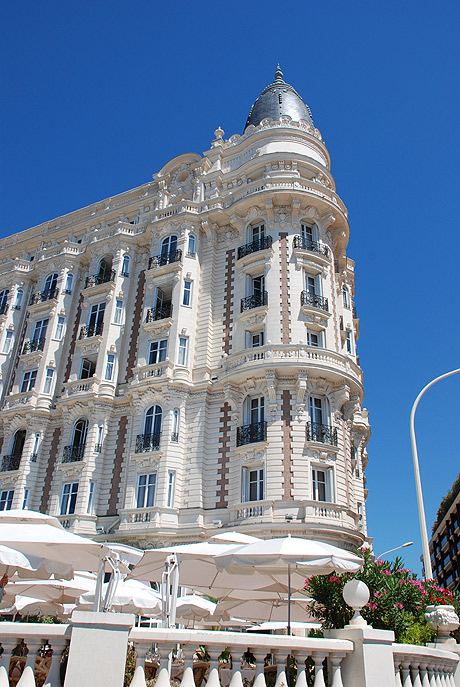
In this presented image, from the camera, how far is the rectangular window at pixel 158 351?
101ft

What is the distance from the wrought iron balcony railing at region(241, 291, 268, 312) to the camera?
29.5 metres

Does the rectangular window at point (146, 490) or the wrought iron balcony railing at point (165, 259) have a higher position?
the wrought iron balcony railing at point (165, 259)

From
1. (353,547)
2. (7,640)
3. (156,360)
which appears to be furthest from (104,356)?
(7,640)

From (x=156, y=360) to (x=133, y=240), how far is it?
982cm

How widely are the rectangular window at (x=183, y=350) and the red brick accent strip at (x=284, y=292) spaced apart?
5653 mm

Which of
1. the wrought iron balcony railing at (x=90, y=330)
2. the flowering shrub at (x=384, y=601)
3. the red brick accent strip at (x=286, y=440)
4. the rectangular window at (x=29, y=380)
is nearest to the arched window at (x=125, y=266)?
the wrought iron balcony railing at (x=90, y=330)

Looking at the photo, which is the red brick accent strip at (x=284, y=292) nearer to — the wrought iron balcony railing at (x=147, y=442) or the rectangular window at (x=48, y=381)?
the wrought iron balcony railing at (x=147, y=442)

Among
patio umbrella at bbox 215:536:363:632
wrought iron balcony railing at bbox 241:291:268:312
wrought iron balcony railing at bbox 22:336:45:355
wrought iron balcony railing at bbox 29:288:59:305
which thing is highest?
wrought iron balcony railing at bbox 29:288:59:305

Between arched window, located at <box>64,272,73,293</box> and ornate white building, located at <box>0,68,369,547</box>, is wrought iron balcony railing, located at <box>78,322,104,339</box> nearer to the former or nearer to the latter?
ornate white building, located at <box>0,68,369,547</box>

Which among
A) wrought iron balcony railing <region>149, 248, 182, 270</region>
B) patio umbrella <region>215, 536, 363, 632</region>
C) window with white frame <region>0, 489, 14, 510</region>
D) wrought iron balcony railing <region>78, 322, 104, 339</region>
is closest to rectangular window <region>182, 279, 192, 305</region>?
wrought iron balcony railing <region>149, 248, 182, 270</region>

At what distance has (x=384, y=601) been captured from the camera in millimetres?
10188

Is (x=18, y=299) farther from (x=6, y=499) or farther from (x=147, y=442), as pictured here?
(x=147, y=442)

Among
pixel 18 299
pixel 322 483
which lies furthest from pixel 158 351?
pixel 18 299

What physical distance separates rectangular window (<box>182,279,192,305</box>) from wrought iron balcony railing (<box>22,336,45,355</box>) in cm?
1073
